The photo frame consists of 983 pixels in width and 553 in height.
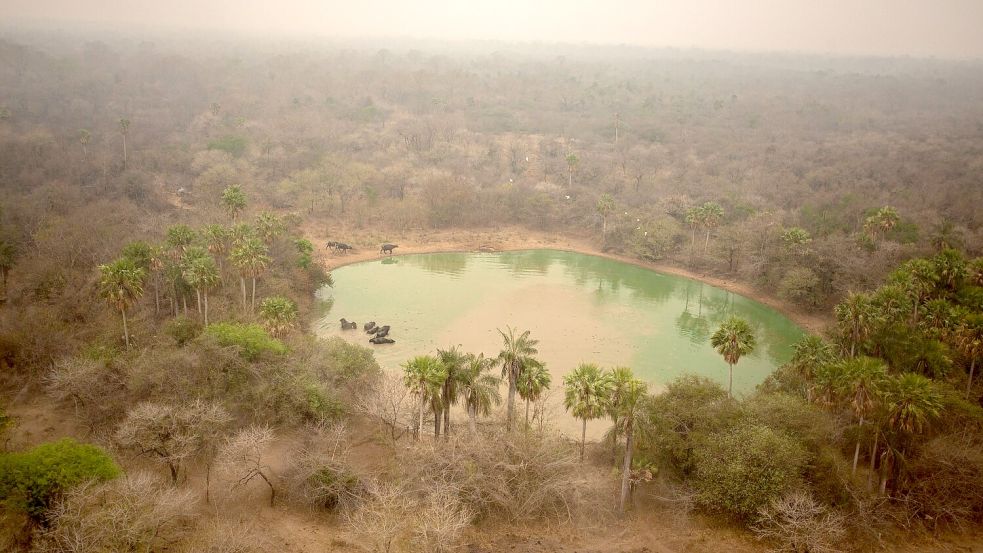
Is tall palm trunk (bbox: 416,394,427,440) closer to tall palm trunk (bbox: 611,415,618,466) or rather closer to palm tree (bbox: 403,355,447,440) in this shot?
palm tree (bbox: 403,355,447,440)

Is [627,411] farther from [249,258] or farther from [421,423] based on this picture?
[249,258]

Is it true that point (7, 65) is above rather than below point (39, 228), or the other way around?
above

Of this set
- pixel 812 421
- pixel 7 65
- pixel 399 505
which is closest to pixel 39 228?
pixel 399 505

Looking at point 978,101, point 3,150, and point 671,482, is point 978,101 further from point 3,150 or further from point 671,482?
point 3,150

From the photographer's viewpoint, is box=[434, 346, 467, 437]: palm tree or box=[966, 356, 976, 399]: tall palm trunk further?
box=[966, 356, 976, 399]: tall palm trunk

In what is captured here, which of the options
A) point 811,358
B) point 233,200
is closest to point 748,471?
point 811,358

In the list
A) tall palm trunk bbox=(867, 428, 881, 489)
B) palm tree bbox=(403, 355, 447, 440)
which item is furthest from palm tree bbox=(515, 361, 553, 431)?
tall palm trunk bbox=(867, 428, 881, 489)

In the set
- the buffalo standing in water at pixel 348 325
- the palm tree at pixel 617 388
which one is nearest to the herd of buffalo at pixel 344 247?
the buffalo standing in water at pixel 348 325
